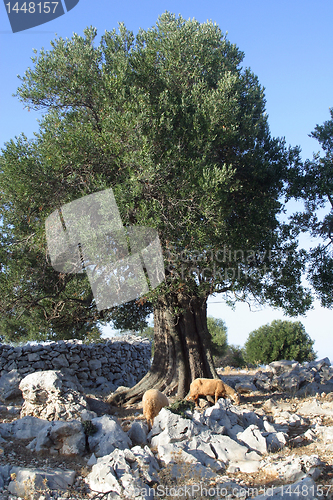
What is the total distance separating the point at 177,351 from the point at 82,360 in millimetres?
6526

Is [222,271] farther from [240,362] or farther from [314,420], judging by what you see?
[240,362]

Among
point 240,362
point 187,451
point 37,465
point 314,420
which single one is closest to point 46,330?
point 37,465

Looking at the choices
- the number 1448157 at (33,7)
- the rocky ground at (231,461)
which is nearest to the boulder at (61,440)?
the rocky ground at (231,461)

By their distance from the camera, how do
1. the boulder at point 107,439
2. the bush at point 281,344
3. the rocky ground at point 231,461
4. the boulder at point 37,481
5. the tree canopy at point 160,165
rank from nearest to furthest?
1. the boulder at point 37,481
2. the rocky ground at point 231,461
3. the boulder at point 107,439
4. the tree canopy at point 160,165
5. the bush at point 281,344

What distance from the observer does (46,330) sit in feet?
48.4

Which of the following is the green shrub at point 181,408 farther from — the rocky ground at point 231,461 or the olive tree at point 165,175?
the olive tree at point 165,175

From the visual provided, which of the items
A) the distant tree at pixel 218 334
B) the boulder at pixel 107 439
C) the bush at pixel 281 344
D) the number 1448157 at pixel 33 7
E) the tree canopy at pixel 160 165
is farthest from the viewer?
the distant tree at pixel 218 334

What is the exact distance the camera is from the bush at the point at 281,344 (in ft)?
93.2

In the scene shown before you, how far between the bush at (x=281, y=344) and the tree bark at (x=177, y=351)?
16.3 meters

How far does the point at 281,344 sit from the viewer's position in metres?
28.8

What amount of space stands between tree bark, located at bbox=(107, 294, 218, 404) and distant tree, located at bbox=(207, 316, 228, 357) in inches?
708

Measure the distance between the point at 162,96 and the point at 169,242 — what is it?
4.48 m

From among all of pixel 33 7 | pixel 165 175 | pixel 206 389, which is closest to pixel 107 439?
pixel 206 389

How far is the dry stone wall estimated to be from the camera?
645 inches
